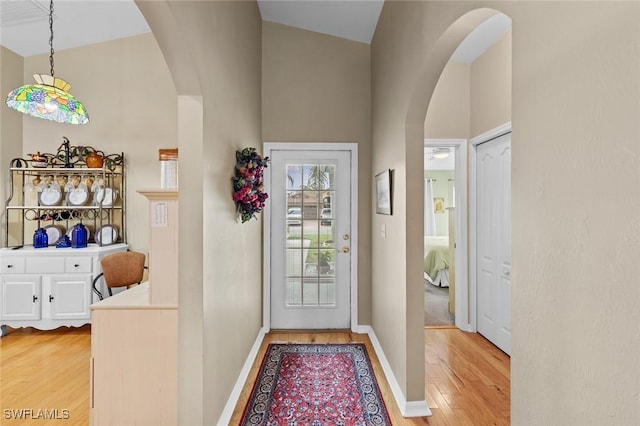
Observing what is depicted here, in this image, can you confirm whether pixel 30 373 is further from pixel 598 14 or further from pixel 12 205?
pixel 598 14

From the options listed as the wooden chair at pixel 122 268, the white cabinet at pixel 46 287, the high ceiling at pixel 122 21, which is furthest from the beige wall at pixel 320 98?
the white cabinet at pixel 46 287

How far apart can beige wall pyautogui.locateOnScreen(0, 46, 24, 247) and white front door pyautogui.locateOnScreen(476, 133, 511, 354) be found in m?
5.25

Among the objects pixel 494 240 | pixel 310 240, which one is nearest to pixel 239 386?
pixel 310 240

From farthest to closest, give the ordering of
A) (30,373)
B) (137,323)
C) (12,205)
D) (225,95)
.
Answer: (12,205) < (30,373) < (225,95) < (137,323)

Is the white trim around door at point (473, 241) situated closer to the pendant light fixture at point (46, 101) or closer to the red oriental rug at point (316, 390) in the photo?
the red oriental rug at point (316, 390)

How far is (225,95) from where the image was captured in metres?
2.04

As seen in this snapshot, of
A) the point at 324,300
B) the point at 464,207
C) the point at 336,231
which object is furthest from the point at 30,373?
the point at 464,207

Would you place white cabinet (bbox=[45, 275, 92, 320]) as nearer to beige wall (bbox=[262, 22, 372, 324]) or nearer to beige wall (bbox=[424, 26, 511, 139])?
beige wall (bbox=[262, 22, 372, 324])

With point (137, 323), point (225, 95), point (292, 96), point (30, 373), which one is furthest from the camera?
point (292, 96)

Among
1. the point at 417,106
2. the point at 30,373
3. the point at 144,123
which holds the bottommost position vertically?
the point at 30,373

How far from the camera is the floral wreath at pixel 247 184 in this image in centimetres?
229

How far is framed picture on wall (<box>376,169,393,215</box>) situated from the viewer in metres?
2.53

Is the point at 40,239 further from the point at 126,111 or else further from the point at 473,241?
the point at 473,241

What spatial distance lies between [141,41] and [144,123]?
0.98 m
